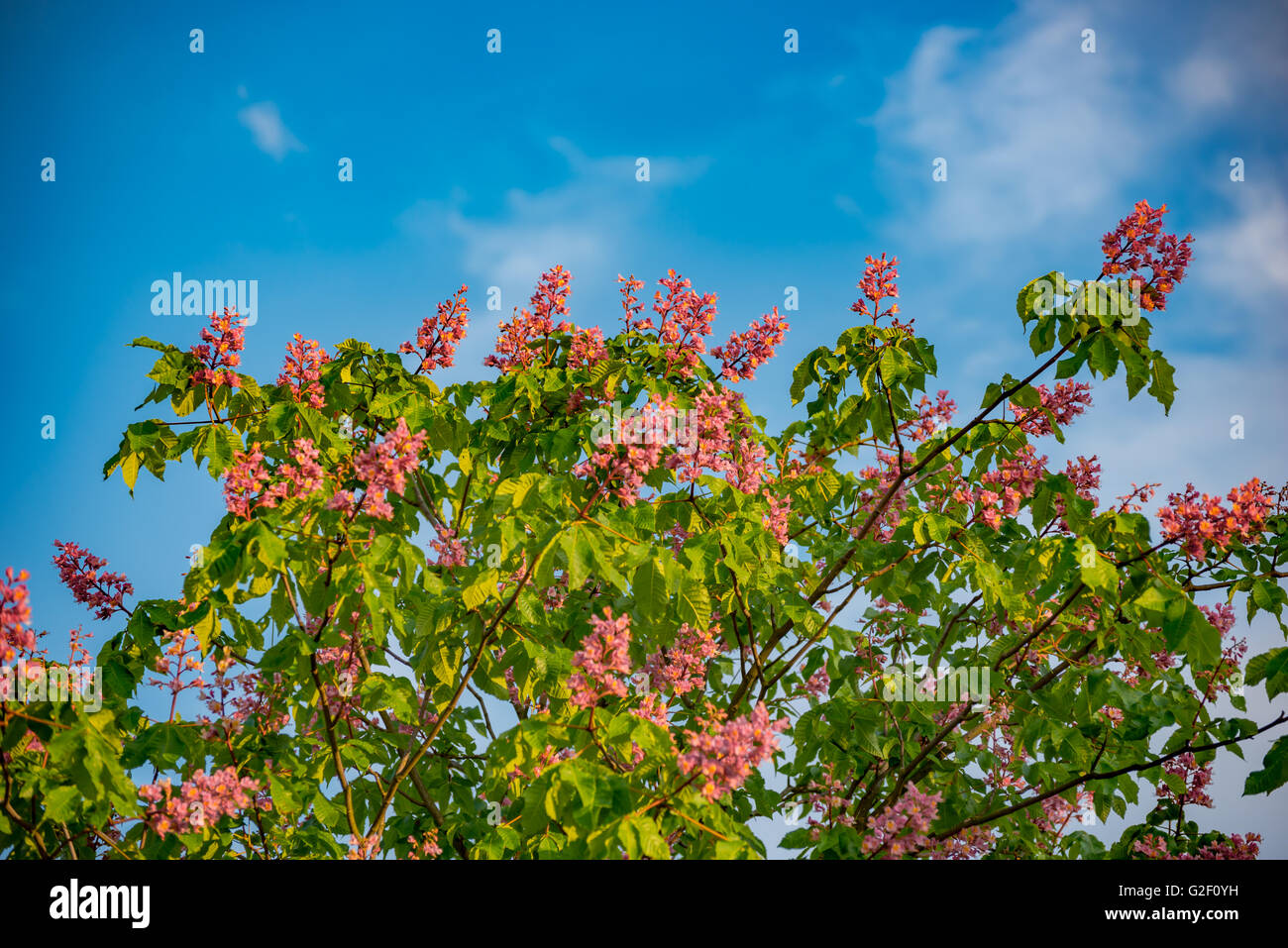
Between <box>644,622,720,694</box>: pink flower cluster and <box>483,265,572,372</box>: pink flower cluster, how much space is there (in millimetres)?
2228

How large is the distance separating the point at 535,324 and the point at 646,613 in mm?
2908

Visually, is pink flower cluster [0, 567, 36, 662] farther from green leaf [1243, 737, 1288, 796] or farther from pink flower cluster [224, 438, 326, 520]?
green leaf [1243, 737, 1288, 796]

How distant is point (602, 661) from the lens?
411 centimetres

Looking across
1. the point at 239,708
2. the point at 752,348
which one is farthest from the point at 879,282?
the point at 239,708

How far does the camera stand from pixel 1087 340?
17.0ft

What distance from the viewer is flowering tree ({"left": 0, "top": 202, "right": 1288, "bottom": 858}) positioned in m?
4.37

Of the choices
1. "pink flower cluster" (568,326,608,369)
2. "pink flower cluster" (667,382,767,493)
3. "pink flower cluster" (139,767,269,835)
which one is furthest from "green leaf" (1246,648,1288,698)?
"pink flower cluster" (139,767,269,835)

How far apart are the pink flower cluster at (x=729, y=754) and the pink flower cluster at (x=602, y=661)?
1.48ft

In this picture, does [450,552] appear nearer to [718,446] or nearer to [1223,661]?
[718,446]

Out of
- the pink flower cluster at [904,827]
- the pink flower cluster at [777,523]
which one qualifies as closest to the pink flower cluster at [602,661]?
the pink flower cluster at [904,827]

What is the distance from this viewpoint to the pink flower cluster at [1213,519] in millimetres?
4637

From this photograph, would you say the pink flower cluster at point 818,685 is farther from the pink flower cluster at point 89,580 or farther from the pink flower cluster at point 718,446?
the pink flower cluster at point 89,580

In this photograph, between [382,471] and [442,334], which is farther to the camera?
[442,334]
